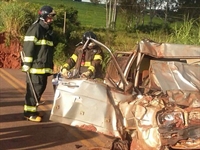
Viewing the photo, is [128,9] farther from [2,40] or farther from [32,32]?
[32,32]

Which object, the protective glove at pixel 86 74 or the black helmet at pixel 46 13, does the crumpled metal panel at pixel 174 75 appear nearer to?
the protective glove at pixel 86 74

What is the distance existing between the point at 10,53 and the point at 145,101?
480 inches

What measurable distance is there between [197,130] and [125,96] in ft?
3.49

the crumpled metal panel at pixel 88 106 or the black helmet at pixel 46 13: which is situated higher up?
the black helmet at pixel 46 13

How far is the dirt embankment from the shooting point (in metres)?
16.5

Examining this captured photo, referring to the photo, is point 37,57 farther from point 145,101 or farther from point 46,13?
point 145,101

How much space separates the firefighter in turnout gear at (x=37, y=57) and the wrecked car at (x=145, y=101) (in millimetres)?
1808

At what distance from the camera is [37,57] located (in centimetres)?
772

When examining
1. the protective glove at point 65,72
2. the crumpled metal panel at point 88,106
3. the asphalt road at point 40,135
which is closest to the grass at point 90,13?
the asphalt road at point 40,135

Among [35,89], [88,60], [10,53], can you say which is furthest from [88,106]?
[10,53]

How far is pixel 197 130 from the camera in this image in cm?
501

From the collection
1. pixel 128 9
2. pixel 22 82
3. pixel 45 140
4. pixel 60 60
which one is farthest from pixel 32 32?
pixel 128 9

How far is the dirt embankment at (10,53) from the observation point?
1652 cm

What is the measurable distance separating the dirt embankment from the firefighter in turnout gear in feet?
28.5
